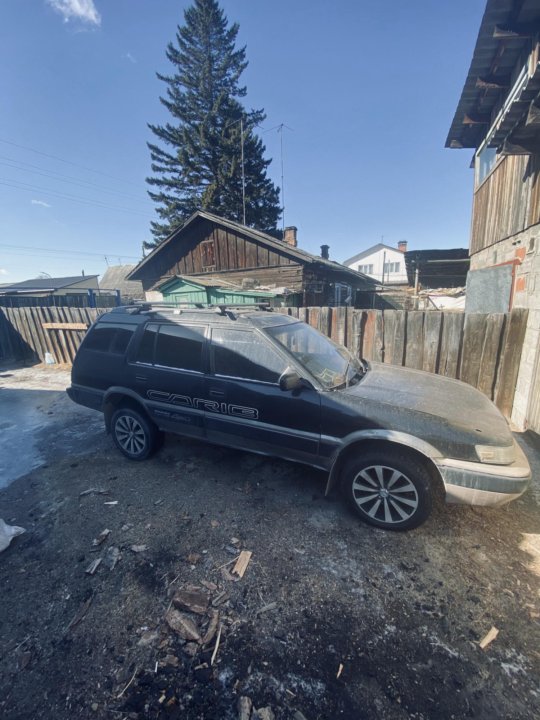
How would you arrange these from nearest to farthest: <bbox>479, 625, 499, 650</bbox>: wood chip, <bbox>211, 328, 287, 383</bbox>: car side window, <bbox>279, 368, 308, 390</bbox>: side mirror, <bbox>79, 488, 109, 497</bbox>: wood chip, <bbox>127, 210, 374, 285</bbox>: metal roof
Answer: <bbox>479, 625, 499, 650</bbox>: wood chip, <bbox>279, 368, 308, 390</bbox>: side mirror, <bbox>211, 328, 287, 383</bbox>: car side window, <bbox>79, 488, 109, 497</bbox>: wood chip, <bbox>127, 210, 374, 285</bbox>: metal roof

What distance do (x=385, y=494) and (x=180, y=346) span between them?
8.78ft

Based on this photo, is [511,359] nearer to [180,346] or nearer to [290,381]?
[290,381]

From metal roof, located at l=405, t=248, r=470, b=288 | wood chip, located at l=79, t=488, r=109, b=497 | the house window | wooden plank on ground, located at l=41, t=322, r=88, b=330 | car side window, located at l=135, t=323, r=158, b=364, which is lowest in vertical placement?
wood chip, located at l=79, t=488, r=109, b=497

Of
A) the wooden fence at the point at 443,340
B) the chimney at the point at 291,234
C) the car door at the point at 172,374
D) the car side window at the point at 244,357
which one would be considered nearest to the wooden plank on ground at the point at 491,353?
the wooden fence at the point at 443,340

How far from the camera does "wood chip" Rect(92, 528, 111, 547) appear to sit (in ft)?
8.91

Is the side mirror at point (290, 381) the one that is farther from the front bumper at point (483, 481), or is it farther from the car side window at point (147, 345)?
the car side window at point (147, 345)

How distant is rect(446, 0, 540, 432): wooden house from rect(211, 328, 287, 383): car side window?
3864mm

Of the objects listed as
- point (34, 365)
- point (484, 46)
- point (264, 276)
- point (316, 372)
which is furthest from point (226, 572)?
point (264, 276)

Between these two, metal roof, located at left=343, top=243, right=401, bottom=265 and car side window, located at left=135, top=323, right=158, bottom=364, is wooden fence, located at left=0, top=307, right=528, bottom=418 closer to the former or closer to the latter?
car side window, located at left=135, top=323, right=158, bottom=364

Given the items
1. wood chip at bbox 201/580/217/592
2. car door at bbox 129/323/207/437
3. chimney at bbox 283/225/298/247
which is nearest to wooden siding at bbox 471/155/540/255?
car door at bbox 129/323/207/437

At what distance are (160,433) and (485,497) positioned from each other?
3593mm

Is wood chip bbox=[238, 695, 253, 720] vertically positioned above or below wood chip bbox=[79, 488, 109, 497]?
above

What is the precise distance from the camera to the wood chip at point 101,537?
8.91 feet

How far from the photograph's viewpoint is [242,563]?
248 centimetres
